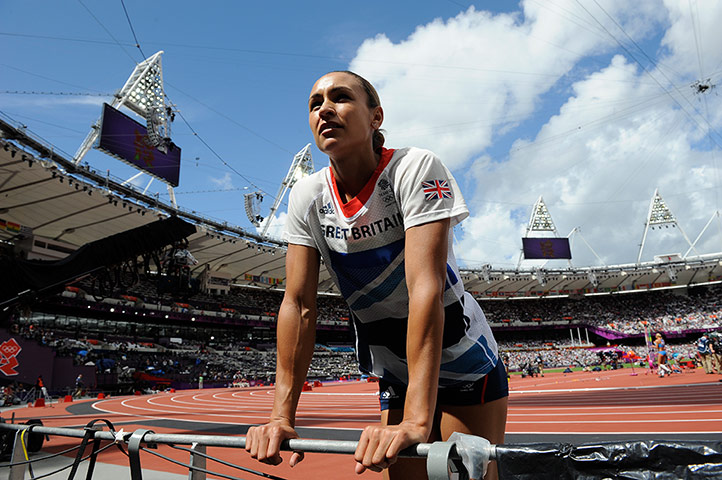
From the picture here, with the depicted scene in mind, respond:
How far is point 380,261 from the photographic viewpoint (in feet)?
5.20

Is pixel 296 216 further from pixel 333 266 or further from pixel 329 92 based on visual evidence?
pixel 329 92

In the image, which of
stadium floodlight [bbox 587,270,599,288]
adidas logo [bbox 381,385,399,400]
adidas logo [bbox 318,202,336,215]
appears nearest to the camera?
adidas logo [bbox 318,202,336,215]

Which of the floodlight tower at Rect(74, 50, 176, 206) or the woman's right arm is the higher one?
the floodlight tower at Rect(74, 50, 176, 206)

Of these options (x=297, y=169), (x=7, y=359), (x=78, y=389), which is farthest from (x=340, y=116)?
(x=297, y=169)

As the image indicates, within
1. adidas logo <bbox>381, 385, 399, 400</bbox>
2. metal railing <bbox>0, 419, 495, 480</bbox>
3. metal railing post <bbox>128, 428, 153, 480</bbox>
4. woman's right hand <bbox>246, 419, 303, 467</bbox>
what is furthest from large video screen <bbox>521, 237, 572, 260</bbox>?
Result: woman's right hand <bbox>246, 419, 303, 467</bbox>

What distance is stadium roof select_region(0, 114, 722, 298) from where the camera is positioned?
23.7 meters

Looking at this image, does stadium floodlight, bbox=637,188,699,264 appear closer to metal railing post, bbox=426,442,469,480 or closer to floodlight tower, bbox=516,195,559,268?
floodlight tower, bbox=516,195,559,268

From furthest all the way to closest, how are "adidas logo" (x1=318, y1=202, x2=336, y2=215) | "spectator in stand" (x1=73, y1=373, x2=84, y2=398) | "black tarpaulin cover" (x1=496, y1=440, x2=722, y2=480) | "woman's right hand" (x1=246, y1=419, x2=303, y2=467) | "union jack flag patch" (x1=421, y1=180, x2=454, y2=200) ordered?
"spectator in stand" (x1=73, y1=373, x2=84, y2=398) → "adidas logo" (x1=318, y1=202, x2=336, y2=215) → "union jack flag patch" (x1=421, y1=180, x2=454, y2=200) → "woman's right hand" (x1=246, y1=419, x2=303, y2=467) → "black tarpaulin cover" (x1=496, y1=440, x2=722, y2=480)

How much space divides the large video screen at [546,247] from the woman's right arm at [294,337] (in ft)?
178

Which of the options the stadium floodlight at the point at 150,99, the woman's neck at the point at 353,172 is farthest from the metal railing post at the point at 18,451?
the stadium floodlight at the point at 150,99

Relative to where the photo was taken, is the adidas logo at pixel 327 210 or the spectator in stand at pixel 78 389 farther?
the spectator in stand at pixel 78 389

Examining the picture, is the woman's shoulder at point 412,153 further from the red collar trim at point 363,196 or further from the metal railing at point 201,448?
the metal railing at point 201,448

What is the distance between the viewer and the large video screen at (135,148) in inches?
989

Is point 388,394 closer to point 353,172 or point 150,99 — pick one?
point 353,172
